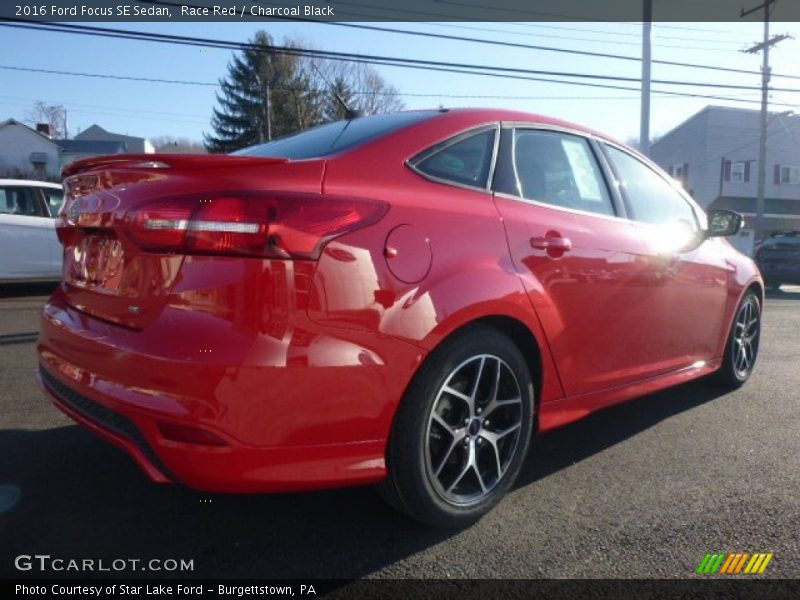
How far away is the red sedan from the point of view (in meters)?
2.06

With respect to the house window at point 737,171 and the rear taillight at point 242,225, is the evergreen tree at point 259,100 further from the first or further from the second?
the rear taillight at point 242,225

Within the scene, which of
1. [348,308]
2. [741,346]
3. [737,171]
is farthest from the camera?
[737,171]

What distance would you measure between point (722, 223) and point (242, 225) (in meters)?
3.53

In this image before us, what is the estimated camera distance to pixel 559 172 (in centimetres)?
321

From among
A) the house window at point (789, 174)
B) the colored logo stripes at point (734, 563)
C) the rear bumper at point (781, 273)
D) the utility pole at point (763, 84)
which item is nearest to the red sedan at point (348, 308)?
the colored logo stripes at point (734, 563)

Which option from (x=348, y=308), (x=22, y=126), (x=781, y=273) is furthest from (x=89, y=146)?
(x=348, y=308)

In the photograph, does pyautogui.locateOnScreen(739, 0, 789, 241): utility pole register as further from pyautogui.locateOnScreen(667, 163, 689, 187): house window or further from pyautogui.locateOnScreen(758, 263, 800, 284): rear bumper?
pyautogui.locateOnScreen(758, 263, 800, 284): rear bumper

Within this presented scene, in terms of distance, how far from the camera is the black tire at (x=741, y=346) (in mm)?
4559

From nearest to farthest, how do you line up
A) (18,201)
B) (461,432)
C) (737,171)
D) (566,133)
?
1. (461,432)
2. (566,133)
3. (18,201)
4. (737,171)

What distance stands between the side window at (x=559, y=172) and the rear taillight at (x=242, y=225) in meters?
1.17

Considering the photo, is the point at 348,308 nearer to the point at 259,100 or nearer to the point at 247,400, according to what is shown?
the point at 247,400

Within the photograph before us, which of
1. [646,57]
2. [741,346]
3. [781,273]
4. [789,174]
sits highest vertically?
[646,57]

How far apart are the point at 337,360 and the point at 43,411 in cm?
267

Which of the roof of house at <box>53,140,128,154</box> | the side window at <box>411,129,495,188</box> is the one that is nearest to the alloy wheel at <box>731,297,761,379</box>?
the side window at <box>411,129,495,188</box>
